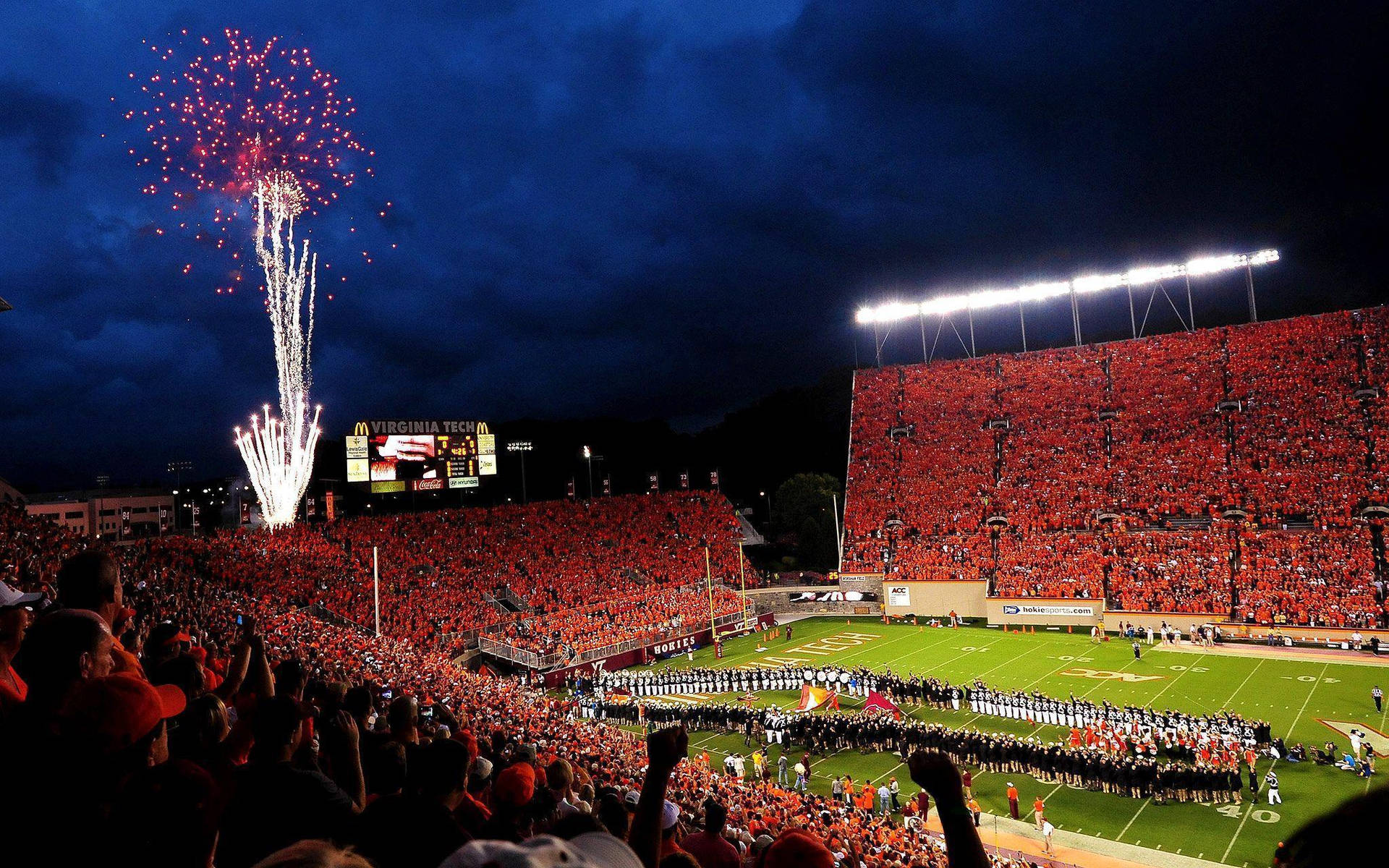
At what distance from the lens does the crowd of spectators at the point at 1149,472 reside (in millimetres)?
35156

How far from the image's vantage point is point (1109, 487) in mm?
43500

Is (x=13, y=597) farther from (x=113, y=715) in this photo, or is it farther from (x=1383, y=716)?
(x=1383, y=716)

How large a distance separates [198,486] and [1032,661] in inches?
4631

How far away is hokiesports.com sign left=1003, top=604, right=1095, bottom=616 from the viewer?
120 ft

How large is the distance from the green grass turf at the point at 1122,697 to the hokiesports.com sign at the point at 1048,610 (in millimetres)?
1267

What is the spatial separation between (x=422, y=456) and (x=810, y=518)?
103ft

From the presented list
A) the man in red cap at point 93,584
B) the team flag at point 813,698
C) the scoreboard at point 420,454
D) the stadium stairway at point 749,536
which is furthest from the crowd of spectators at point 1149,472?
the man in red cap at point 93,584

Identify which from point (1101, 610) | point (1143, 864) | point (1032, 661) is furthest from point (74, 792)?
point (1101, 610)

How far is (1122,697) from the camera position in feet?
Result: 81.3

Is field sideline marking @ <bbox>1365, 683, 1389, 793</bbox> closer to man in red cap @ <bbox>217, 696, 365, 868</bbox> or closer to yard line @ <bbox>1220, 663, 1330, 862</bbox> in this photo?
yard line @ <bbox>1220, 663, 1330, 862</bbox>

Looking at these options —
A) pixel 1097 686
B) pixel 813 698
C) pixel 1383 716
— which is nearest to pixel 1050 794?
pixel 813 698

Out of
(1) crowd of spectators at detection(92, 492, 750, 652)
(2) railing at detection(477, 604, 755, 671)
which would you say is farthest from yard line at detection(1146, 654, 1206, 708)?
(1) crowd of spectators at detection(92, 492, 750, 652)

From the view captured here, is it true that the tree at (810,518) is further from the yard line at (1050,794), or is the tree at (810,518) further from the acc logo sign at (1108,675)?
the yard line at (1050,794)

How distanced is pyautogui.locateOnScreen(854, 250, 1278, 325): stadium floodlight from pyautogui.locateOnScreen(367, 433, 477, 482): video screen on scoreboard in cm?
2867
